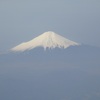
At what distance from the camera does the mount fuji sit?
2536 cm

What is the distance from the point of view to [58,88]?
88.1 ft

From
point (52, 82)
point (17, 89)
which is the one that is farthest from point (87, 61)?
point (17, 89)

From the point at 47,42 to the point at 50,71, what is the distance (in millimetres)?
7057

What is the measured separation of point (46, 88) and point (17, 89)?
1891 millimetres

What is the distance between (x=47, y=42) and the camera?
37188 mm

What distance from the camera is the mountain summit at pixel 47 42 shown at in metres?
36.2

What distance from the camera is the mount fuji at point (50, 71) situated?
83.2ft

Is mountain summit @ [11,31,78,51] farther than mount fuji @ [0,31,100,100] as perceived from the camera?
Yes

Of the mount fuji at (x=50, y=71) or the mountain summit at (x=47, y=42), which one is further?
the mountain summit at (x=47, y=42)

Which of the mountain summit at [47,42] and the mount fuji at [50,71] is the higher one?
the mountain summit at [47,42]

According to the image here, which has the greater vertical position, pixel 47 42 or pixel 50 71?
pixel 47 42

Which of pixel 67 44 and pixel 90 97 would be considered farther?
pixel 67 44

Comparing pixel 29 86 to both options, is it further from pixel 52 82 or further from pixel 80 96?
pixel 80 96

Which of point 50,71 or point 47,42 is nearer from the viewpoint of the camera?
point 50,71
